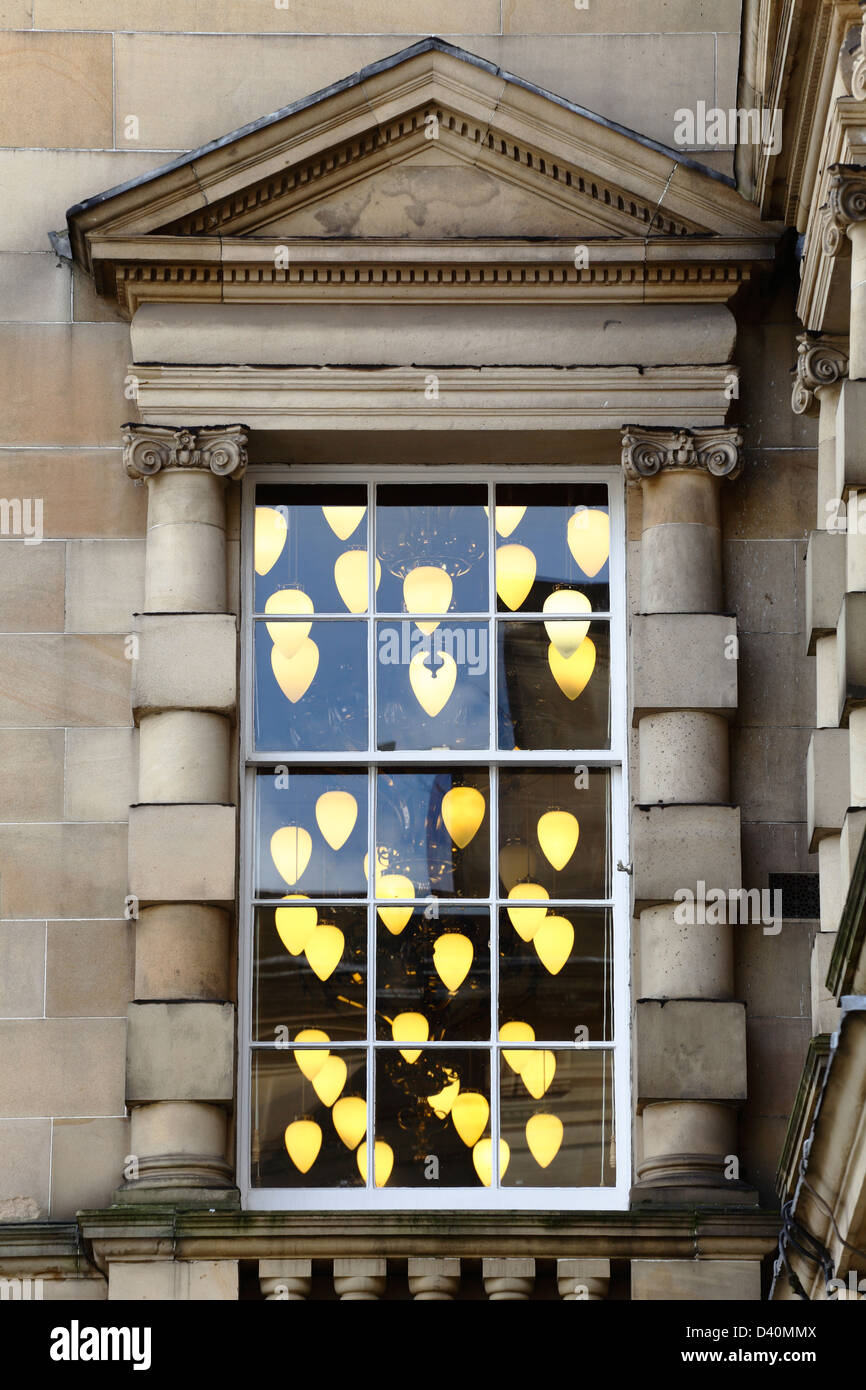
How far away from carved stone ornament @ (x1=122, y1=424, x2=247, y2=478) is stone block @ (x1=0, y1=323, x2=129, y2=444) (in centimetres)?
25

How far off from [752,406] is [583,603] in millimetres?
1154

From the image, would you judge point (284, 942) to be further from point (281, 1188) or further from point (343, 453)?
point (343, 453)

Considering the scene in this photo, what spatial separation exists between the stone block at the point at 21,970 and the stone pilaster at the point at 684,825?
8.17ft

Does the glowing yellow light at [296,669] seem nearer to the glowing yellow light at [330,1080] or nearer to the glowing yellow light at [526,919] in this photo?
the glowing yellow light at [526,919]

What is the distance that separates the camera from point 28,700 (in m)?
10.0

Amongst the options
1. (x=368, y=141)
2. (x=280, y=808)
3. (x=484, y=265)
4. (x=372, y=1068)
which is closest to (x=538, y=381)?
(x=484, y=265)

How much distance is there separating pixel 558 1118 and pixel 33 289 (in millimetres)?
4313

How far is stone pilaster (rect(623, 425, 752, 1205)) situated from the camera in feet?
31.1

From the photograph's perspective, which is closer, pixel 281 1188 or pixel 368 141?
pixel 281 1188

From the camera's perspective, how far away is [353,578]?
10305 mm

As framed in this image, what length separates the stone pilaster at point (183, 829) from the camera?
9461 millimetres

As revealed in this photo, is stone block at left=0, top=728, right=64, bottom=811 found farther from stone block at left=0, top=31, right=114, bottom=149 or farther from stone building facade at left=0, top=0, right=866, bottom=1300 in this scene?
stone block at left=0, top=31, right=114, bottom=149

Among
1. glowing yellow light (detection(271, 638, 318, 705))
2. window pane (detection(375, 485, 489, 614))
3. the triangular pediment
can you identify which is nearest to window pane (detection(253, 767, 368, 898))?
glowing yellow light (detection(271, 638, 318, 705))

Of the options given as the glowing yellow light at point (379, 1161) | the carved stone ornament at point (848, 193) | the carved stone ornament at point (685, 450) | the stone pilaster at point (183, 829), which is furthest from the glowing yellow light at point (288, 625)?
the carved stone ornament at point (848, 193)
